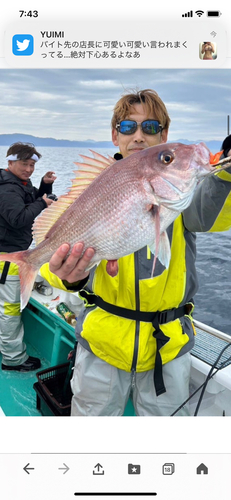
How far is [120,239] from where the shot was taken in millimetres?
1339

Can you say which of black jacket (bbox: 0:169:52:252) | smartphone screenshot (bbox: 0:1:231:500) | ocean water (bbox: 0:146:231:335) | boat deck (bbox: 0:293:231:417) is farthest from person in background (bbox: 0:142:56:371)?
smartphone screenshot (bbox: 0:1:231:500)

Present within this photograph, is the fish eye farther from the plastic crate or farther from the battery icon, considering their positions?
the plastic crate

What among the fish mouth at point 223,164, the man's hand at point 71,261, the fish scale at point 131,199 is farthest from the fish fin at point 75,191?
the fish mouth at point 223,164

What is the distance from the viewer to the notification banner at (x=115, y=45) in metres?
1.38

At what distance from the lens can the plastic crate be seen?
2779mm

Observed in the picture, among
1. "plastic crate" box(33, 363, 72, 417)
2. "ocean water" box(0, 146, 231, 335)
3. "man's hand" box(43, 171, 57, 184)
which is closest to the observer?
"plastic crate" box(33, 363, 72, 417)

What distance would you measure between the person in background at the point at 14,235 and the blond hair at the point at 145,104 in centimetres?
186

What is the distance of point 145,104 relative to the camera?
75.9 inches

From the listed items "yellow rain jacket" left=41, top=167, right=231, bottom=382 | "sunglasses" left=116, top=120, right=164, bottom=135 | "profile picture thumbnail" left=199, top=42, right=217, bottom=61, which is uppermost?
"profile picture thumbnail" left=199, top=42, right=217, bottom=61

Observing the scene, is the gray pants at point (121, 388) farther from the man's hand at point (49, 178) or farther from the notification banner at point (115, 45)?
the man's hand at point (49, 178)

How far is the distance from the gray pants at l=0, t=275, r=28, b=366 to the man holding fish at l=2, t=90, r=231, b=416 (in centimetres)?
191

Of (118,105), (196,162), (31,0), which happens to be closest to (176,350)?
(196,162)

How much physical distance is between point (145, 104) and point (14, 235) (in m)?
2.27

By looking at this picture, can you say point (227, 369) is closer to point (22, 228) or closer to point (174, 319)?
point (174, 319)
